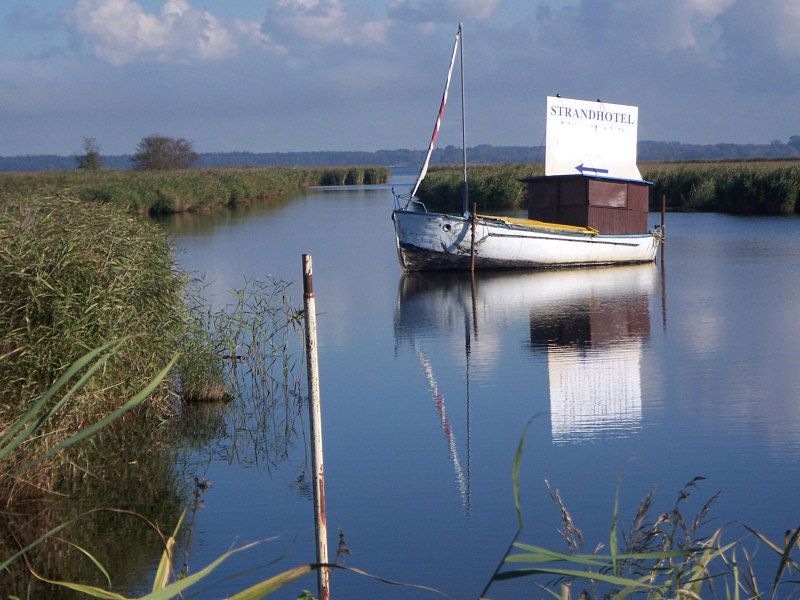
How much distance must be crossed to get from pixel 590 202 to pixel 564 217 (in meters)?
0.77

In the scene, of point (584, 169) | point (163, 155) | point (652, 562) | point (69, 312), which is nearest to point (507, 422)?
point (69, 312)

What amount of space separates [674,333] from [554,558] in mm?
14025

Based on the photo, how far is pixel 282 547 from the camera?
7.16 m

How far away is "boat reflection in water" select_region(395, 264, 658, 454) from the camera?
35.8ft

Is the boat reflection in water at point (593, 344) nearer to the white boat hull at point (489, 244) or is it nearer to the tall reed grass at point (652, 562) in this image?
the white boat hull at point (489, 244)

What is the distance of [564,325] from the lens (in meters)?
16.4

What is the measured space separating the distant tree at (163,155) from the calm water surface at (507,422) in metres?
85.0

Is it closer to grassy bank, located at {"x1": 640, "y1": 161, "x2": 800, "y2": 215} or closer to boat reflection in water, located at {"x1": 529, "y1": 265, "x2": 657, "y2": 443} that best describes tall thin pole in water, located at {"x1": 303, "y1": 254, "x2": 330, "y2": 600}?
boat reflection in water, located at {"x1": 529, "y1": 265, "x2": 657, "y2": 443}

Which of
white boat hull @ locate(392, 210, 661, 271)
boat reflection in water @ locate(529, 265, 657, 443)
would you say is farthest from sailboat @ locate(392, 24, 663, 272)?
boat reflection in water @ locate(529, 265, 657, 443)

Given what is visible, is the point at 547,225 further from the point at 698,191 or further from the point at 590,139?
the point at 698,191

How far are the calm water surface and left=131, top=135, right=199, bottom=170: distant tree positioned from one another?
3345 inches

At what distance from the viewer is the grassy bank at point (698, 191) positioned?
4231 centimetres

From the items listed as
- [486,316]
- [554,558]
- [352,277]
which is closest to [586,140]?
[352,277]

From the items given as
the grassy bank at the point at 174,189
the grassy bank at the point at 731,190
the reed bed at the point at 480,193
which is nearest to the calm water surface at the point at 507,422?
the grassy bank at the point at 731,190
